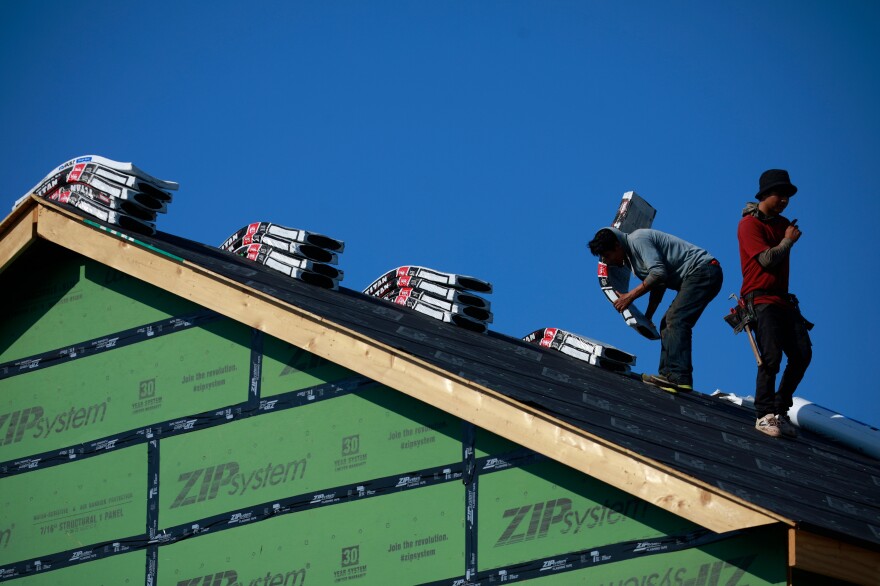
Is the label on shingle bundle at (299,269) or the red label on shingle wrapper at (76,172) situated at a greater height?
the red label on shingle wrapper at (76,172)

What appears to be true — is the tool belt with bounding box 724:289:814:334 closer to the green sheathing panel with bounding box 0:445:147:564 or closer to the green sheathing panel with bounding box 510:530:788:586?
the green sheathing panel with bounding box 510:530:788:586

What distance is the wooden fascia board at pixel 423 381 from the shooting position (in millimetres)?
8234

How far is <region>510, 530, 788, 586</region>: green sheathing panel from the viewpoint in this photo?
8281mm

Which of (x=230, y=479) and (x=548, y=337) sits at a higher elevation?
(x=548, y=337)

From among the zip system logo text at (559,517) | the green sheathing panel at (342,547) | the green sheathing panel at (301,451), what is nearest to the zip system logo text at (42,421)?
the green sheathing panel at (301,451)

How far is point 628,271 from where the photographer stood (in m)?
13.0

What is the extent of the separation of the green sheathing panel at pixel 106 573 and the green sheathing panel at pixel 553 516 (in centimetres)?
286

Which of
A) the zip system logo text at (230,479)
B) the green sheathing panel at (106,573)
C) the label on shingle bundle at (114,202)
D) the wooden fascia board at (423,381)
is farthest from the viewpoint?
the label on shingle bundle at (114,202)

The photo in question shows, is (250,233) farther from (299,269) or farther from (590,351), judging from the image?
(590,351)

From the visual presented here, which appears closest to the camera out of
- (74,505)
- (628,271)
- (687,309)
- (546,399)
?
(546,399)

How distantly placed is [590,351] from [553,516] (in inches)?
177

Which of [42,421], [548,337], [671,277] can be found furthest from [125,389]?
[671,277]

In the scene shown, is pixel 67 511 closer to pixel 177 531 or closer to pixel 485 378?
pixel 177 531

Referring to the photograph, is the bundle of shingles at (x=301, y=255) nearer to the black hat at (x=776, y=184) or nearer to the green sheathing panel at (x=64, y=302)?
the green sheathing panel at (x=64, y=302)
